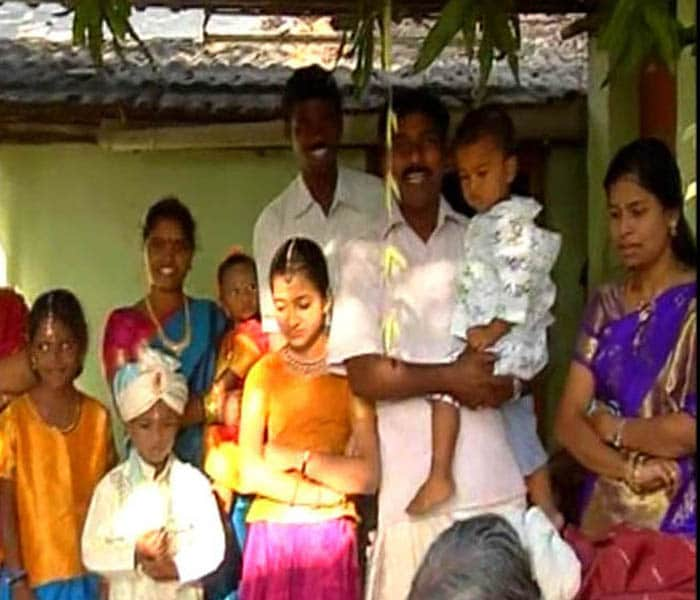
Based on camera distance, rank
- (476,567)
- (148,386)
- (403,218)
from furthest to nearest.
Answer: (148,386) → (403,218) → (476,567)

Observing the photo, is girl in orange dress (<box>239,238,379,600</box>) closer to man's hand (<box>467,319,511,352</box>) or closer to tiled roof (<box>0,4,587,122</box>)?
man's hand (<box>467,319,511,352</box>)

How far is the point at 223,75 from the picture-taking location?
846cm

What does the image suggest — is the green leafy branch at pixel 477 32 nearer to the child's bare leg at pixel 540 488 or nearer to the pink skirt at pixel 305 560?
the child's bare leg at pixel 540 488

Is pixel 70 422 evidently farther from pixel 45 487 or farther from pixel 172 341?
pixel 172 341

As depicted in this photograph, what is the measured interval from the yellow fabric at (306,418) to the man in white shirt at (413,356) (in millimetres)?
171

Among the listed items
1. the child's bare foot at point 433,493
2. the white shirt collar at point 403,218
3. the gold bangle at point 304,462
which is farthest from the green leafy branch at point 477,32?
the gold bangle at point 304,462

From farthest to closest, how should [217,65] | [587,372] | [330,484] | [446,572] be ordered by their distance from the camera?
[217,65] < [330,484] < [587,372] < [446,572]

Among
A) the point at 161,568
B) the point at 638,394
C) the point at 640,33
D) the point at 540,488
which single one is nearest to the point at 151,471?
the point at 161,568

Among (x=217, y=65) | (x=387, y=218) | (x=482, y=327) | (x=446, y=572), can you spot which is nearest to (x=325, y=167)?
(x=387, y=218)

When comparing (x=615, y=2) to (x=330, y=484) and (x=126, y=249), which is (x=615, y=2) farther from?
(x=126, y=249)

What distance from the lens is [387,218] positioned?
18.2 ft

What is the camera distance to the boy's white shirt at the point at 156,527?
5.66 metres

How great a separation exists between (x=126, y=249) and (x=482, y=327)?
146 inches

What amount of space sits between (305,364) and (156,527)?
56 cm
